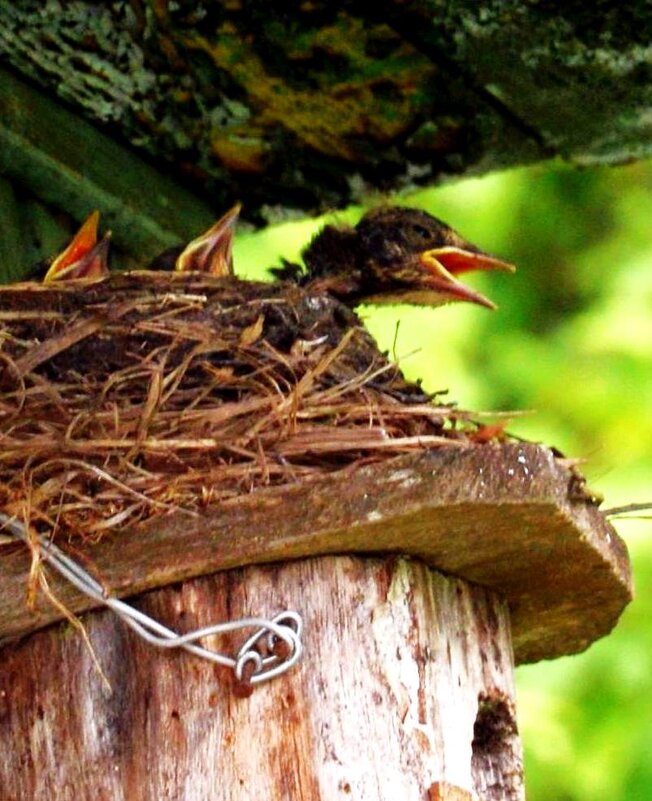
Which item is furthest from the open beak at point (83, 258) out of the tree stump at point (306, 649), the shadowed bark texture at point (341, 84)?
the tree stump at point (306, 649)

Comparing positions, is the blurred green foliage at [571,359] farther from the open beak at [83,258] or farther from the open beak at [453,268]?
the open beak at [83,258]

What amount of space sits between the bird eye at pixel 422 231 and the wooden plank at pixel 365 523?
3.51 feet

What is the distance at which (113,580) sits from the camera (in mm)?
2391

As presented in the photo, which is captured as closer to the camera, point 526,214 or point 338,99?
point 338,99

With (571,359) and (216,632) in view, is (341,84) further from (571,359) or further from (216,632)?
(571,359)

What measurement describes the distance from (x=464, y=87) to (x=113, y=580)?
1253mm

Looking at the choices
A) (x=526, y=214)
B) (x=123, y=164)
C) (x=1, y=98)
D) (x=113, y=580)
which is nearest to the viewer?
(x=113, y=580)

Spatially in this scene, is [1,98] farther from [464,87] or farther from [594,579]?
[594,579]

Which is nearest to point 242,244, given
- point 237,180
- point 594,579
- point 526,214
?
point 526,214

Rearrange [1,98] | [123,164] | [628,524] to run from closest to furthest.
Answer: [1,98] < [123,164] < [628,524]

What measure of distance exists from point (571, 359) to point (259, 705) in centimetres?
347

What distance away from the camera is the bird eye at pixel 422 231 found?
11.4ft

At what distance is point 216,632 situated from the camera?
2.37 m

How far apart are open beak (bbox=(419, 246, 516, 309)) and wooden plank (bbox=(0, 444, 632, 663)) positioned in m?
0.94
